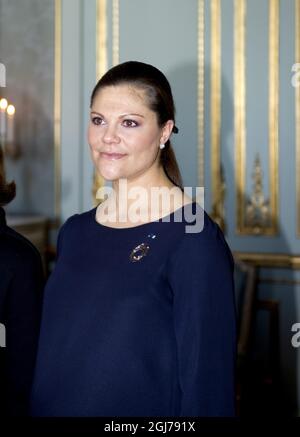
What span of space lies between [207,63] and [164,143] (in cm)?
198

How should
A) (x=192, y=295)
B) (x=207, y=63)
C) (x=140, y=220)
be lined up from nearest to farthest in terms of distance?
(x=192, y=295)
(x=140, y=220)
(x=207, y=63)

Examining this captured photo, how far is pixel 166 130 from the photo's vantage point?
1.02 m

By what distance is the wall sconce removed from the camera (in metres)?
3.06

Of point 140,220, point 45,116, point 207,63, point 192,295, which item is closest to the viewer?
point 192,295

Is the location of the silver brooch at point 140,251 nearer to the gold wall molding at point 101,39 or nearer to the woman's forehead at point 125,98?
the woman's forehead at point 125,98

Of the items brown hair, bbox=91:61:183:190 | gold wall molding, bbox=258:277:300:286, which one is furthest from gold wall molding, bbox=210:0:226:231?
brown hair, bbox=91:61:183:190

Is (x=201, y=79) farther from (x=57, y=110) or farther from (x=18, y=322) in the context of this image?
(x=18, y=322)

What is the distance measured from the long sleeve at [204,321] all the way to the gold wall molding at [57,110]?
218cm

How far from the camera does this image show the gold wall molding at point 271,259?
283 centimetres

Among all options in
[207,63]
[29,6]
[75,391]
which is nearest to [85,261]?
[75,391]

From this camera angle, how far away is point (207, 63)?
2.90 metres

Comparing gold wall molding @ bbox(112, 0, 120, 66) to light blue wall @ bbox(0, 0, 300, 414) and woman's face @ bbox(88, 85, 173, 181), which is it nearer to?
light blue wall @ bbox(0, 0, 300, 414)
